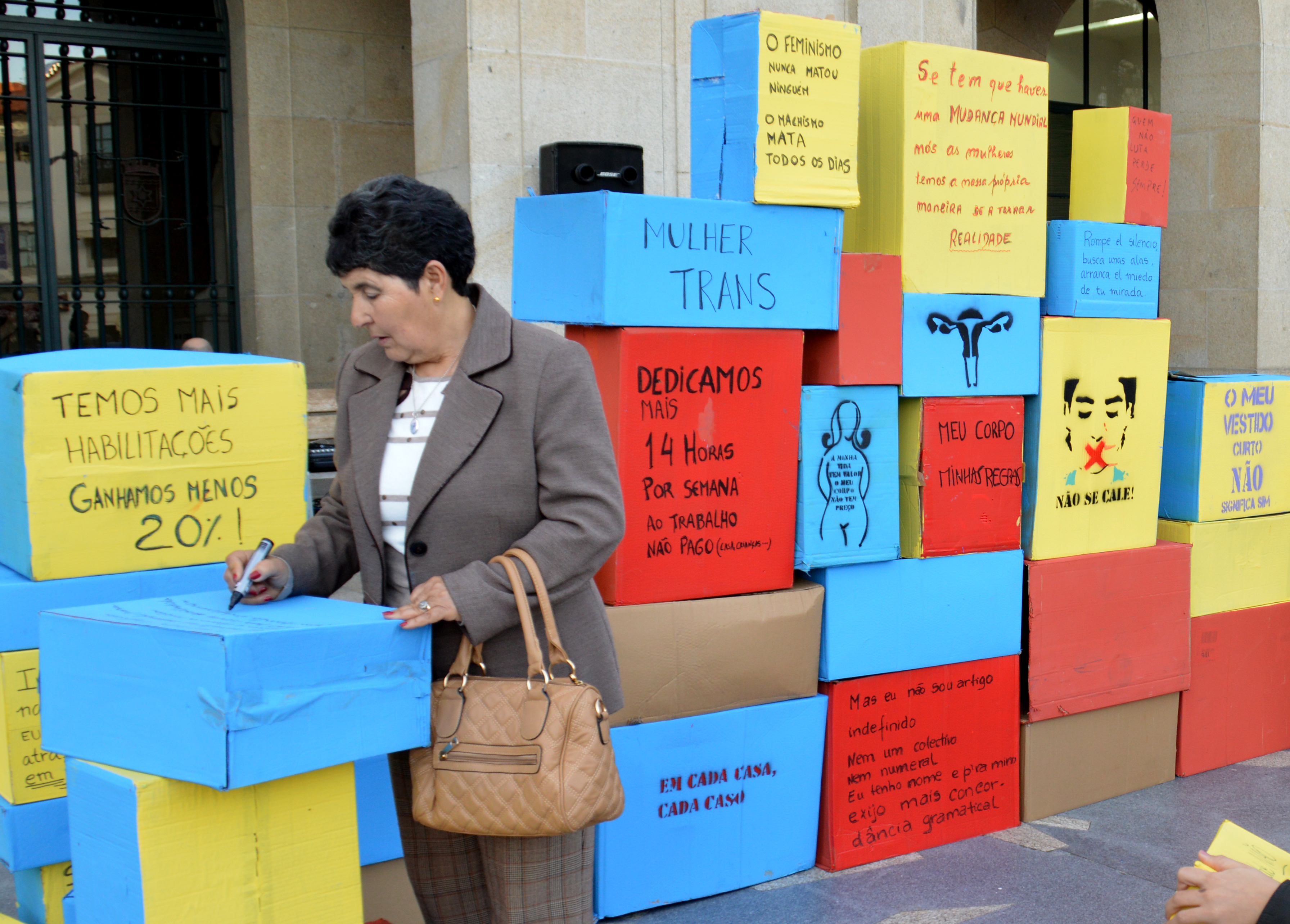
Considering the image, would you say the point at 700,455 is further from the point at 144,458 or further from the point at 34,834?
the point at 34,834

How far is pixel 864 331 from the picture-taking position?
3.49 meters

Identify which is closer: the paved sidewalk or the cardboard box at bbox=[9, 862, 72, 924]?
the cardboard box at bbox=[9, 862, 72, 924]

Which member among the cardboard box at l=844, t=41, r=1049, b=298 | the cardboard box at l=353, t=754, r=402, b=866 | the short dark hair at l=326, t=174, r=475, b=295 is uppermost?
the cardboard box at l=844, t=41, r=1049, b=298

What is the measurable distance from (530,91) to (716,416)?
2.54 metres

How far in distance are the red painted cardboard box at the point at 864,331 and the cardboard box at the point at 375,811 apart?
1623 mm

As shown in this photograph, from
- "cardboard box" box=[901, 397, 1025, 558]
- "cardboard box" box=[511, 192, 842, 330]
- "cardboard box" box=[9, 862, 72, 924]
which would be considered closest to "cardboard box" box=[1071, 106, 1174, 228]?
"cardboard box" box=[901, 397, 1025, 558]

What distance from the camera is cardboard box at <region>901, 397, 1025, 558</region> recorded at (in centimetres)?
363

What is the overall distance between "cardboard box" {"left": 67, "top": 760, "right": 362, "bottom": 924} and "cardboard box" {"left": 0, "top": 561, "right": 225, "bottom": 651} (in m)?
0.58

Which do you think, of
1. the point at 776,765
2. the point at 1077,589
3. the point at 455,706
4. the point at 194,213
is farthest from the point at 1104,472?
the point at 194,213

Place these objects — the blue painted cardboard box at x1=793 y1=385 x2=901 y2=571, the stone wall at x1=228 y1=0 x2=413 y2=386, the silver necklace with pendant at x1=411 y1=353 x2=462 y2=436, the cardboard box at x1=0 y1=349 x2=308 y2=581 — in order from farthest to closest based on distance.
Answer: the stone wall at x1=228 y1=0 x2=413 y2=386 → the blue painted cardboard box at x1=793 y1=385 x2=901 y2=571 → the cardboard box at x1=0 y1=349 x2=308 y2=581 → the silver necklace with pendant at x1=411 y1=353 x2=462 y2=436

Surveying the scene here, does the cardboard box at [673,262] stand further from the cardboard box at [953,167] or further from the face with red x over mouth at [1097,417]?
the face with red x over mouth at [1097,417]

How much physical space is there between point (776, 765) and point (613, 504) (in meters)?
1.64

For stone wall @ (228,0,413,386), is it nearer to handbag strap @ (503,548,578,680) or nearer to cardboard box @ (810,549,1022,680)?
cardboard box @ (810,549,1022,680)

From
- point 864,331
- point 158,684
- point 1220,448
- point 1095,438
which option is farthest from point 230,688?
point 1220,448
